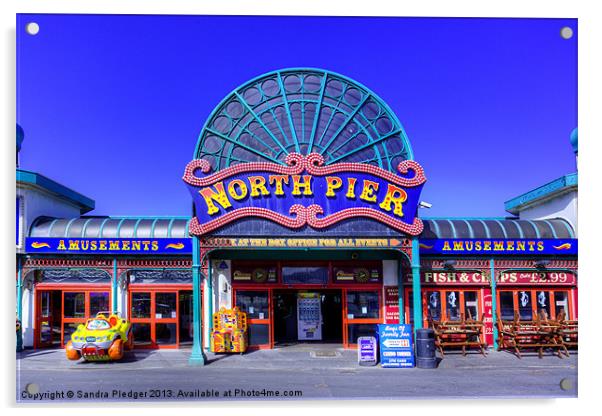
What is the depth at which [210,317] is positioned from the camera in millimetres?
17922

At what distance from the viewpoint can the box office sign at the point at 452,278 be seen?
59.9 ft

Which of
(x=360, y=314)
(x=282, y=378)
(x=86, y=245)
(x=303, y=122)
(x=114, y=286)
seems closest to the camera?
(x=282, y=378)

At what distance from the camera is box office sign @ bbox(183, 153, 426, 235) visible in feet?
50.4

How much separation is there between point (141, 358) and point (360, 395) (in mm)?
7824

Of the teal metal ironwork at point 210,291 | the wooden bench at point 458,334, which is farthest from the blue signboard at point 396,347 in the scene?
the teal metal ironwork at point 210,291

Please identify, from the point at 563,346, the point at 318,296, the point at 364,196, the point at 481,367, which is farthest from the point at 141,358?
A: the point at 563,346

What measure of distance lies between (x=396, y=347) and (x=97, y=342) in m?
8.75

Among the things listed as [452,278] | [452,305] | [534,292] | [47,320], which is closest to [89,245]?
[47,320]

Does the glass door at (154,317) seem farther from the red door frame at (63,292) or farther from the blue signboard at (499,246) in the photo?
the blue signboard at (499,246)

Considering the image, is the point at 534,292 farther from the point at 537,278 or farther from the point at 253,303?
the point at 253,303

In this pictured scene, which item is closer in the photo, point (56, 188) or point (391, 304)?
point (391, 304)

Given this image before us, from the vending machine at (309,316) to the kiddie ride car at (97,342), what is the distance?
6540mm

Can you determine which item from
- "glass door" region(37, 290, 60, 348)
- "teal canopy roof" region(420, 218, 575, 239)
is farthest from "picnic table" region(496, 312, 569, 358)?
"glass door" region(37, 290, 60, 348)

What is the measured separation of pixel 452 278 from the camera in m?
18.3
